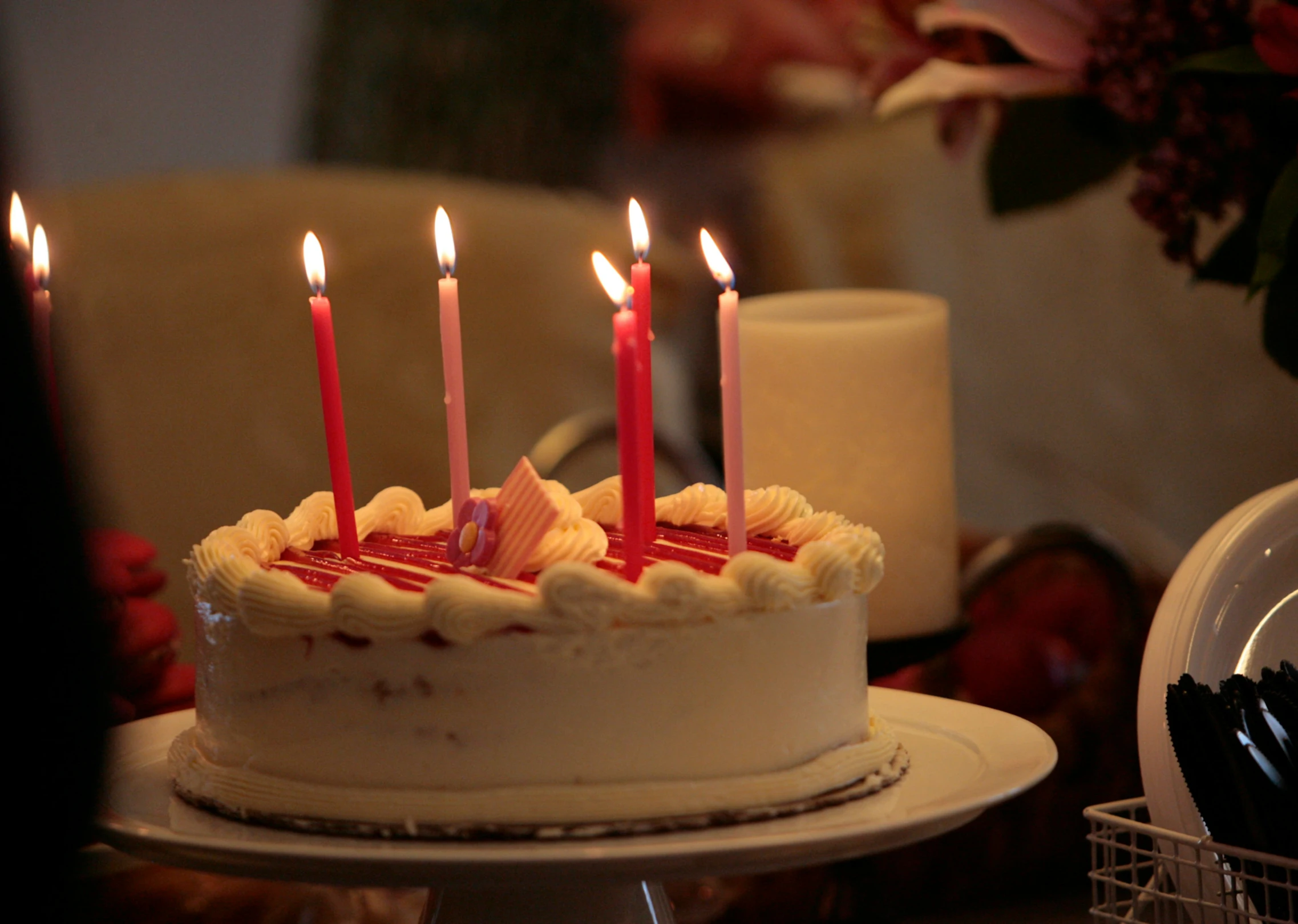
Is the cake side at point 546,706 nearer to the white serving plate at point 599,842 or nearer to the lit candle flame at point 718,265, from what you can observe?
the white serving plate at point 599,842

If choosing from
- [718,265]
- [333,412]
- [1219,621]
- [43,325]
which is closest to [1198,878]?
[1219,621]

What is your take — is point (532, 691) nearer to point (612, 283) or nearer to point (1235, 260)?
point (612, 283)

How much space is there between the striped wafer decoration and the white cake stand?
6.2 inches

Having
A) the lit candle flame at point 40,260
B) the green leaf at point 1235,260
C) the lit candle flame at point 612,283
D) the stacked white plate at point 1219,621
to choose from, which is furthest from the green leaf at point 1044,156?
the lit candle flame at point 40,260

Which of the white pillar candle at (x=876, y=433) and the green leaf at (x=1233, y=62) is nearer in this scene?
the green leaf at (x=1233, y=62)

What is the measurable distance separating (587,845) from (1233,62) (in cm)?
62

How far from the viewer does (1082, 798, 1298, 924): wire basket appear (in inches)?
27.1

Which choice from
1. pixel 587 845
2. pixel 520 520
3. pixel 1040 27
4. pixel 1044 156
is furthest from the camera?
pixel 1044 156

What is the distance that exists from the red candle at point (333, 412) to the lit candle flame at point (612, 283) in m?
0.17

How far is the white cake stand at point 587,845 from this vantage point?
2.19ft

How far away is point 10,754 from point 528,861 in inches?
9.0

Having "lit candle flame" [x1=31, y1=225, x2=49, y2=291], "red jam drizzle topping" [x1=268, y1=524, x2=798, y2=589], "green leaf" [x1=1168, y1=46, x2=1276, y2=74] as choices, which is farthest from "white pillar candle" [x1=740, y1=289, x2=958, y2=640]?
"lit candle flame" [x1=31, y1=225, x2=49, y2=291]

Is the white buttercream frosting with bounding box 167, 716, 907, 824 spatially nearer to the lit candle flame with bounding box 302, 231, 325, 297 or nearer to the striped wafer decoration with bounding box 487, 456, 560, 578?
the striped wafer decoration with bounding box 487, 456, 560, 578

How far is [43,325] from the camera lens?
0.75 meters
